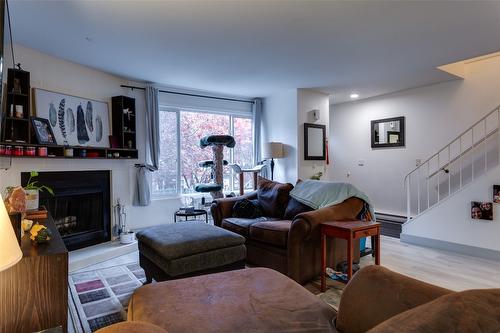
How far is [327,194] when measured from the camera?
3.28 m

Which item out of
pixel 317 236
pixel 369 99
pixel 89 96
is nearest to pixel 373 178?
pixel 369 99

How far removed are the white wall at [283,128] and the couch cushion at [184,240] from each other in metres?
2.89

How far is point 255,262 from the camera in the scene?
3.22 meters

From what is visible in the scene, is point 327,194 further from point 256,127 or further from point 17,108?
point 17,108

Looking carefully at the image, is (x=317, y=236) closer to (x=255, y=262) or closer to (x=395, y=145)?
(x=255, y=262)

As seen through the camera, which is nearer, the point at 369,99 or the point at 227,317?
the point at 227,317

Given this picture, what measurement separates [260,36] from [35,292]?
2.72 m

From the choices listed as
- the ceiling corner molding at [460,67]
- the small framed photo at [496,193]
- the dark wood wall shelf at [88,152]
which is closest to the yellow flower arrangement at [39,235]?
the dark wood wall shelf at [88,152]

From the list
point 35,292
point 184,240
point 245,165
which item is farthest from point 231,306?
point 245,165

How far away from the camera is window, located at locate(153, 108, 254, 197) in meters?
5.00

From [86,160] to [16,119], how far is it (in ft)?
3.12

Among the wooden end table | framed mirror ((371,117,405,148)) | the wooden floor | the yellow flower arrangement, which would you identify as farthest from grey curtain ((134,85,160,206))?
framed mirror ((371,117,405,148))

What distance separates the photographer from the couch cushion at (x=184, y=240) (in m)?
2.35

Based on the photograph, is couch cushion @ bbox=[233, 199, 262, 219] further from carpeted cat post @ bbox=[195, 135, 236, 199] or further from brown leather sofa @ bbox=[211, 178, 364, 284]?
carpeted cat post @ bbox=[195, 135, 236, 199]
